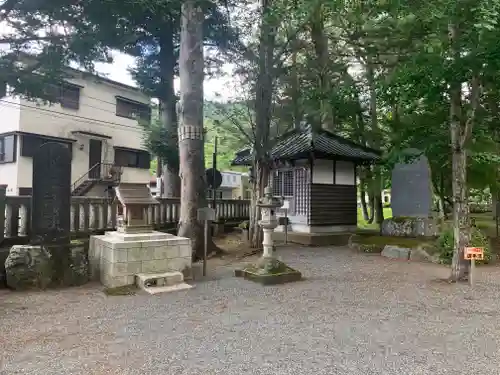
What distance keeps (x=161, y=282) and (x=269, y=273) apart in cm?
Result: 169

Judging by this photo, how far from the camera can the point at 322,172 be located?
11695 mm

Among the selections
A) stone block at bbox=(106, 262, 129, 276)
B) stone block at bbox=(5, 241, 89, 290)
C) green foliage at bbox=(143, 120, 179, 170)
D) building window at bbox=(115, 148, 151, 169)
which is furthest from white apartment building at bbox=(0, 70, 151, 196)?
stone block at bbox=(106, 262, 129, 276)

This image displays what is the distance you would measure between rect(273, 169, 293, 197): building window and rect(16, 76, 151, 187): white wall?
731cm

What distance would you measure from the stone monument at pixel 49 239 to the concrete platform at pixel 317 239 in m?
6.55

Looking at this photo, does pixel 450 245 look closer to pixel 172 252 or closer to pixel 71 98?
pixel 172 252

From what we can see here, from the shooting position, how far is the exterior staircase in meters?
18.0

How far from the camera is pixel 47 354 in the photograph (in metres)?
3.14

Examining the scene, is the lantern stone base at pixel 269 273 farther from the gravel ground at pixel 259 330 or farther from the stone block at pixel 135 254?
the stone block at pixel 135 254

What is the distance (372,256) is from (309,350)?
20.5 feet

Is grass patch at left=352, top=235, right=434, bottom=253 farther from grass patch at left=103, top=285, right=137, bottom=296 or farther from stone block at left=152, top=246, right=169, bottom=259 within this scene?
grass patch at left=103, top=285, right=137, bottom=296

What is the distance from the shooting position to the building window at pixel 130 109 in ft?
67.6

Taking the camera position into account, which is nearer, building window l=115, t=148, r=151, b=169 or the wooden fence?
the wooden fence

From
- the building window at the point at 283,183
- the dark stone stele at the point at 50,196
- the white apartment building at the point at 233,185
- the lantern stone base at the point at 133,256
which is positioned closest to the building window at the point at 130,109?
the white apartment building at the point at 233,185

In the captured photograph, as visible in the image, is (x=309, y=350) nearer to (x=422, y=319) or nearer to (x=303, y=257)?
(x=422, y=319)
